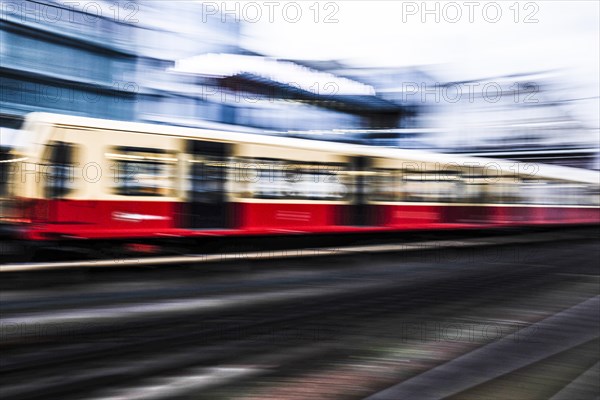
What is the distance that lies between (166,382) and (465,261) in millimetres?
7966

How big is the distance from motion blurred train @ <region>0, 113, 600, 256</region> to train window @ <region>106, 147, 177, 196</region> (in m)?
0.02

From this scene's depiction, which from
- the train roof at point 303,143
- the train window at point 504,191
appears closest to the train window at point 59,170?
the train roof at point 303,143

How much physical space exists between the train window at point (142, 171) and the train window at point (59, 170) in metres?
0.62

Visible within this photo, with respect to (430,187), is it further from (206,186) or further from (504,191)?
(206,186)

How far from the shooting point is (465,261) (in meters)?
10.2

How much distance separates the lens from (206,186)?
10141mm

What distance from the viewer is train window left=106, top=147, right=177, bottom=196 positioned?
9203mm

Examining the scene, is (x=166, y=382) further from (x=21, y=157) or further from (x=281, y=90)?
(x=281, y=90)

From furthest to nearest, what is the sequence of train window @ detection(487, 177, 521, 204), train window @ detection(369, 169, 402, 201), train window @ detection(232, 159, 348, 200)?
train window @ detection(487, 177, 521, 204)
train window @ detection(369, 169, 402, 201)
train window @ detection(232, 159, 348, 200)

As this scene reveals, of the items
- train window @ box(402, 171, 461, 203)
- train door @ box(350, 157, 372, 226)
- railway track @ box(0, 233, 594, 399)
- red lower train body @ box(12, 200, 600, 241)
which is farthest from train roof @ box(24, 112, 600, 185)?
railway track @ box(0, 233, 594, 399)

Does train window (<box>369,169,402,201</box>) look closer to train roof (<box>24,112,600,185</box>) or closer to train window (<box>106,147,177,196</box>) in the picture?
train roof (<box>24,112,600,185</box>)

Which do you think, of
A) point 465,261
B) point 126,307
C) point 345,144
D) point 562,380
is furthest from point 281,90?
point 562,380

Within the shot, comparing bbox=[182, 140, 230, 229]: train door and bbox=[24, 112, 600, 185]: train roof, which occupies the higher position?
bbox=[24, 112, 600, 185]: train roof

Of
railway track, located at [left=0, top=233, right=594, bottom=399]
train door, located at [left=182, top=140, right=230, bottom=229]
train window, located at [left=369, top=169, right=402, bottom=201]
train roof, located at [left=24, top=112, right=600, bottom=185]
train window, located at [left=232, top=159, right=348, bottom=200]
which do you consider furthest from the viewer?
train window, located at [left=369, top=169, right=402, bottom=201]
